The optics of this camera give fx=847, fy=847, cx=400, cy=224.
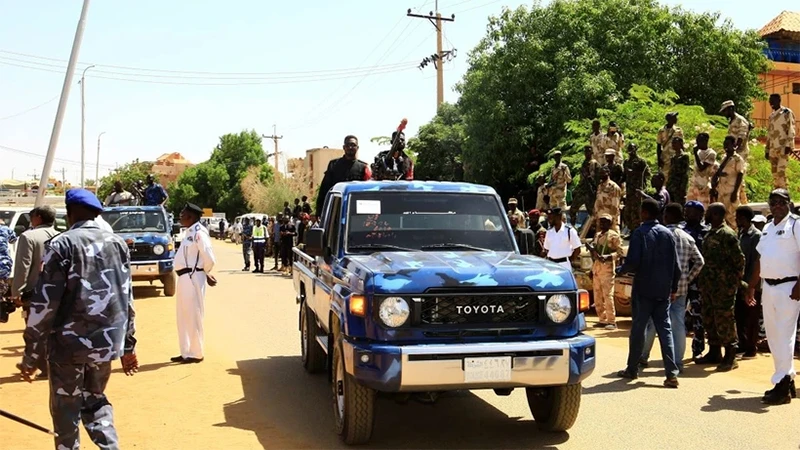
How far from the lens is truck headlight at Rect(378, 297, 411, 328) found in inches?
249

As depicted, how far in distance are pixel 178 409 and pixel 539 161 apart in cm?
2781

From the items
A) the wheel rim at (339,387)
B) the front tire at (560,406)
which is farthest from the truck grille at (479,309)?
the wheel rim at (339,387)

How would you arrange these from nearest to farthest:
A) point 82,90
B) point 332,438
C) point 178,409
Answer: point 332,438 → point 178,409 → point 82,90

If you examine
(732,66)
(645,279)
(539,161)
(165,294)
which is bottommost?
(165,294)

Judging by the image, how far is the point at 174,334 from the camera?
13.7m

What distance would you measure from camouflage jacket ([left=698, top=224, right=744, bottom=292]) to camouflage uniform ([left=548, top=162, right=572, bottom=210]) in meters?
10.2

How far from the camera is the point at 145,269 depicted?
19.2 metres

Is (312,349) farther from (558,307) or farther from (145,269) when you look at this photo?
(145,269)

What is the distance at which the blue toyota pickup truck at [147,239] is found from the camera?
19219 mm

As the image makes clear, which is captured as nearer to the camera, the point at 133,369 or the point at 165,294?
the point at 133,369

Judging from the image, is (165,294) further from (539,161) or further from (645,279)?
(539,161)

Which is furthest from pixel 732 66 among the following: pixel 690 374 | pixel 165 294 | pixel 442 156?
pixel 690 374

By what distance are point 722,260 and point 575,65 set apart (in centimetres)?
2419

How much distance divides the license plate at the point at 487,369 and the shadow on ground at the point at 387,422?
78 cm
